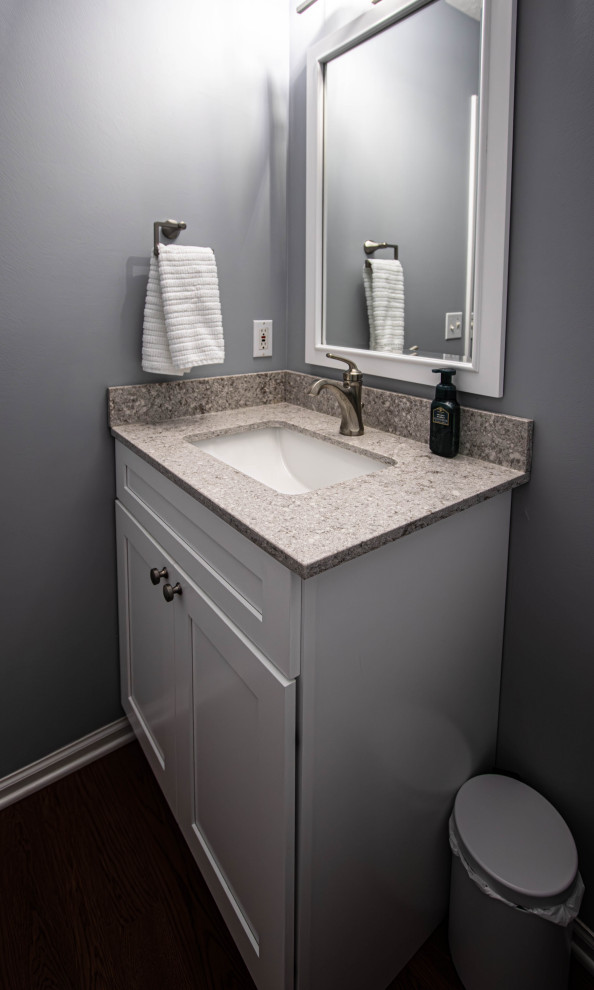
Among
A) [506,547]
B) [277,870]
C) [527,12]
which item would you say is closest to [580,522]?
[506,547]

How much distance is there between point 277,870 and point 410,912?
394 mm

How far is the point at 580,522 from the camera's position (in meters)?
1.04

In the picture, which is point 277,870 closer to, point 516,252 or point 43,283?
point 516,252

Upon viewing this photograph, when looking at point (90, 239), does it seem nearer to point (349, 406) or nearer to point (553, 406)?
point (349, 406)

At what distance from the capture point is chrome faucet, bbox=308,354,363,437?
1.32 meters

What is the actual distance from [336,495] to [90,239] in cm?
83

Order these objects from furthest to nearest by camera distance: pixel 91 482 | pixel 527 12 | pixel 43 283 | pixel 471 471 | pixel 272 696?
pixel 91 482, pixel 43 283, pixel 471 471, pixel 527 12, pixel 272 696

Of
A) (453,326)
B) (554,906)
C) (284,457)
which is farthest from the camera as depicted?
(284,457)

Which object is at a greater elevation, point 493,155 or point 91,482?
point 493,155

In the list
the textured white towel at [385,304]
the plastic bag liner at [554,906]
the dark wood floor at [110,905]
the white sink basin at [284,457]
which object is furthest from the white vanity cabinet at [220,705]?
the textured white towel at [385,304]

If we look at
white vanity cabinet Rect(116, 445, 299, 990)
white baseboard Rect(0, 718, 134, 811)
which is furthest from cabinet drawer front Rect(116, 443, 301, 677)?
white baseboard Rect(0, 718, 134, 811)

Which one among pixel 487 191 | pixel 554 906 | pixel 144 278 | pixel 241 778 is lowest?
pixel 554 906

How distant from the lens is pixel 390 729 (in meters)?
0.97

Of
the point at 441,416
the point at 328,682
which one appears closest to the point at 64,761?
the point at 328,682
